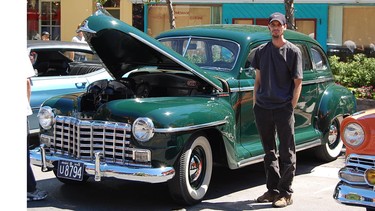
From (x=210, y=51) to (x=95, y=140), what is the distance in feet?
6.38

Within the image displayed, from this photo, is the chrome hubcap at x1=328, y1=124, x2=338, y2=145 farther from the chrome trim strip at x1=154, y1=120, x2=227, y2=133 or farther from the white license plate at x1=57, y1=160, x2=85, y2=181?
the white license plate at x1=57, y1=160, x2=85, y2=181

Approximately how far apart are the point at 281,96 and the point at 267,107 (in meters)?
0.17

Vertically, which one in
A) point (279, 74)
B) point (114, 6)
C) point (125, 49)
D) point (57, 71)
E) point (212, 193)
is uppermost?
point (114, 6)

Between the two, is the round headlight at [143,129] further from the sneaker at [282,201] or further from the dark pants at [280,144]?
the sneaker at [282,201]

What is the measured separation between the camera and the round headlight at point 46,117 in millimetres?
6020

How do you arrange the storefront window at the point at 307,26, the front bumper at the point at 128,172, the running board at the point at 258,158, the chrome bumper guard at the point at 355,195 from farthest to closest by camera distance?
the storefront window at the point at 307,26 < the running board at the point at 258,158 < the front bumper at the point at 128,172 < the chrome bumper guard at the point at 355,195

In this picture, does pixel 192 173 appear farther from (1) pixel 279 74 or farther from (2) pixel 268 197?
(1) pixel 279 74

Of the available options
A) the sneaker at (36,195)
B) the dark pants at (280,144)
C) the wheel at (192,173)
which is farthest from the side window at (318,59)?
the sneaker at (36,195)

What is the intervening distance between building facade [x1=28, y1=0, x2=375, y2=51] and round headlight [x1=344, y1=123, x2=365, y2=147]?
43.8 ft

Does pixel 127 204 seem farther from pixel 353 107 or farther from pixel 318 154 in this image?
pixel 353 107

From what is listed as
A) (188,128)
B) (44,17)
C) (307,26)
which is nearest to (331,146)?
(188,128)

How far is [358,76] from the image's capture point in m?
12.1

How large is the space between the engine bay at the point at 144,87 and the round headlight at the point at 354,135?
1876 millimetres
